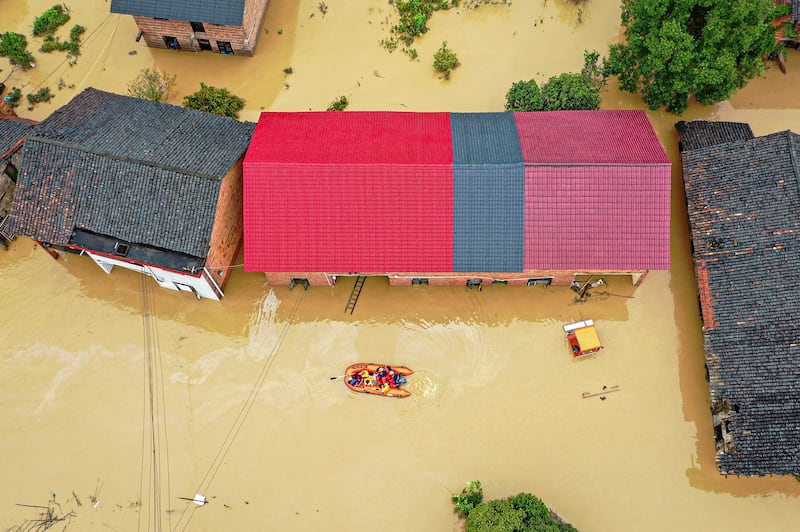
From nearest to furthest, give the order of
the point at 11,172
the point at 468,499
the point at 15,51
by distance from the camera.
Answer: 1. the point at 468,499
2. the point at 11,172
3. the point at 15,51

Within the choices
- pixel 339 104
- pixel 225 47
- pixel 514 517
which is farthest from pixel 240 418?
pixel 225 47

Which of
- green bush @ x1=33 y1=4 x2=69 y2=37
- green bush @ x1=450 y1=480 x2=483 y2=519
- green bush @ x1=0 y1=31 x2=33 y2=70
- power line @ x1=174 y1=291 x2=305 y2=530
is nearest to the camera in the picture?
green bush @ x1=450 y1=480 x2=483 y2=519

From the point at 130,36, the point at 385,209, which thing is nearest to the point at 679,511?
the point at 385,209

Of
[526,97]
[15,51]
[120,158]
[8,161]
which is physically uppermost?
[15,51]

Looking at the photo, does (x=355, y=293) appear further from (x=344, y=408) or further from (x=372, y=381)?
(x=344, y=408)

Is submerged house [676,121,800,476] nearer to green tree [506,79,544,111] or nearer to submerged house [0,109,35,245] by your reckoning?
green tree [506,79,544,111]

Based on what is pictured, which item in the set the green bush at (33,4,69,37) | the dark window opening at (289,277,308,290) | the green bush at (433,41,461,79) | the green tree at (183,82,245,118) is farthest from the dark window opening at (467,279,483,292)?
the green bush at (33,4,69,37)

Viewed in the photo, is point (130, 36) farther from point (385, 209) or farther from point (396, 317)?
point (396, 317)

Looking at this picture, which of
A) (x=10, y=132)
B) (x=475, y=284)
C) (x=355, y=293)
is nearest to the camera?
(x=475, y=284)

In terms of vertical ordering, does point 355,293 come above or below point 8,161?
below
